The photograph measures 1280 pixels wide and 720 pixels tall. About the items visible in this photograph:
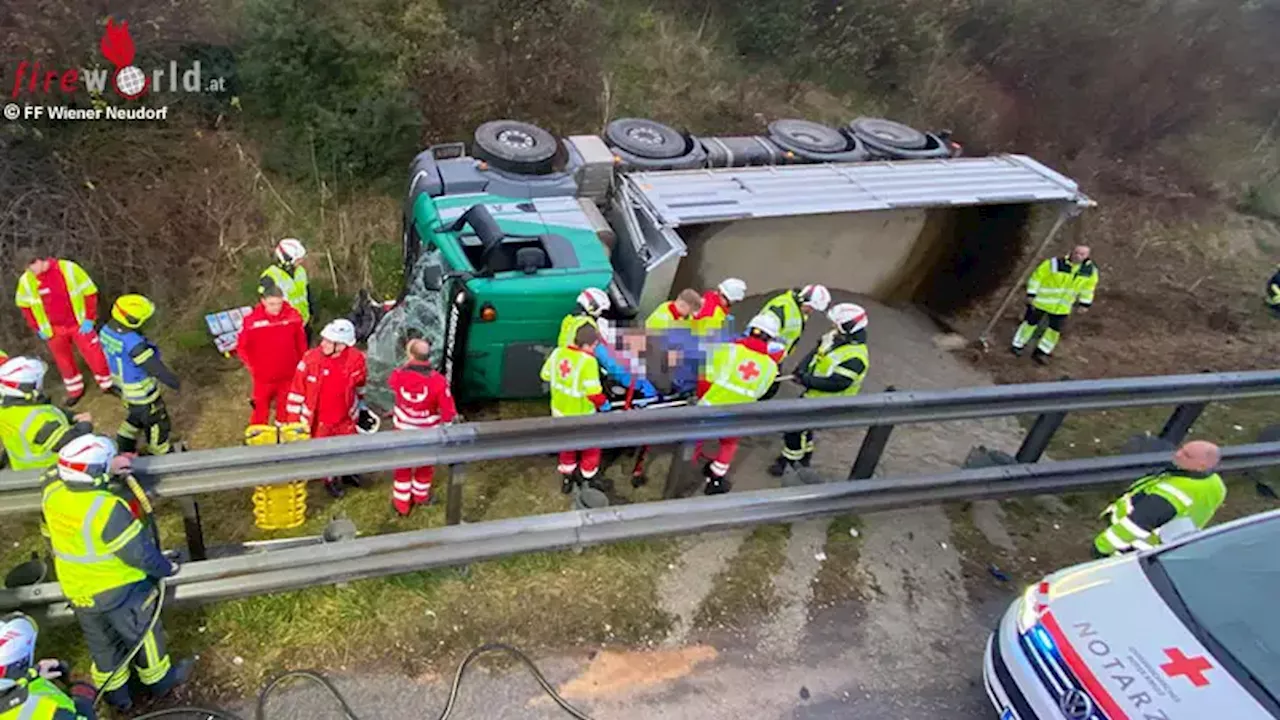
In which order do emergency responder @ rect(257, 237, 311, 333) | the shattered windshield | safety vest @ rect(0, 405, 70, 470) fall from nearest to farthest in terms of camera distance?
safety vest @ rect(0, 405, 70, 470)
the shattered windshield
emergency responder @ rect(257, 237, 311, 333)

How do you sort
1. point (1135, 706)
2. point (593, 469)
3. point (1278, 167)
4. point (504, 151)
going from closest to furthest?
point (1135, 706) < point (593, 469) < point (504, 151) < point (1278, 167)

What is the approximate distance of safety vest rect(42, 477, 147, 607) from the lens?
3.45 meters

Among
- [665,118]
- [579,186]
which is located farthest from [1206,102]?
[579,186]

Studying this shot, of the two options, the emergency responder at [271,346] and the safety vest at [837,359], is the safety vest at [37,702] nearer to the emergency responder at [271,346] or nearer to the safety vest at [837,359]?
the emergency responder at [271,346]

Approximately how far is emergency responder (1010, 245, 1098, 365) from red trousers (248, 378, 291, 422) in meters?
6.39

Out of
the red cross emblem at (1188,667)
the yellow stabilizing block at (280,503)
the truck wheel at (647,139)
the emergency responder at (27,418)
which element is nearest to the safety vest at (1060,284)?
the truck wheel at (647,139)

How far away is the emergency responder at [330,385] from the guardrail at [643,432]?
4.28 ft

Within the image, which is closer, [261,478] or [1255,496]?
[261,478]

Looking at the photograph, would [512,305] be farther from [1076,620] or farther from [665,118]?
[665,118]

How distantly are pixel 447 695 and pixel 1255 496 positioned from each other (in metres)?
5.60

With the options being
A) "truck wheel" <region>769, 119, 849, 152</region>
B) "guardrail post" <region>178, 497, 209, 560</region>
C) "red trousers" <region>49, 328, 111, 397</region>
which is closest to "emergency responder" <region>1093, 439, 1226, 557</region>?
"truck wheel" <region>769, 119, 849, 152</region>

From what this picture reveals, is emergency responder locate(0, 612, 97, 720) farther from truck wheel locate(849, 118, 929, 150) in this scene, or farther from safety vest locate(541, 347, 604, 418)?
truck wheel locate(849, 118, 929, 150)

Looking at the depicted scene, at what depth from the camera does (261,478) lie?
12.6 ft

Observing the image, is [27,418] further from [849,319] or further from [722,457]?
[849,319]
